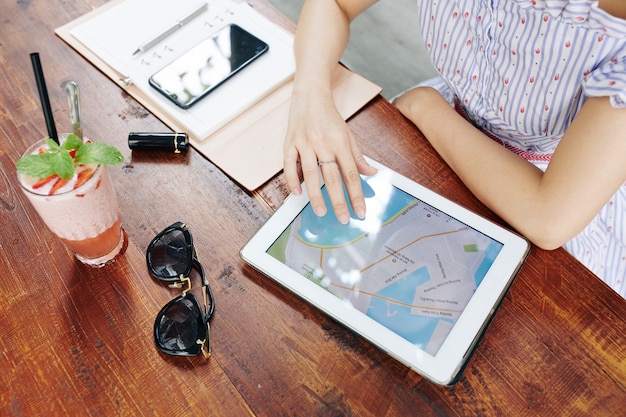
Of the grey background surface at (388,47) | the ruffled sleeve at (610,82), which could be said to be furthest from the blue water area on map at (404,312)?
the grey background surface at (388,47)

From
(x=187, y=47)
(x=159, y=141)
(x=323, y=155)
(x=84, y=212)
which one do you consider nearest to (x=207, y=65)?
(x=187, y=47)

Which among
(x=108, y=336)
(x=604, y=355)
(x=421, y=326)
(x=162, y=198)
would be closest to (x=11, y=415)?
(x=108, y=336)

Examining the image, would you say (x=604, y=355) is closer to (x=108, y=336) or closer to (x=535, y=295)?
(x=535, y=295)

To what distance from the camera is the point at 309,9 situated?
104cm

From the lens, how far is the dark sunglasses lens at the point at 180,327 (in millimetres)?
708

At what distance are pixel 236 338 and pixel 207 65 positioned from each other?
1.64 ft

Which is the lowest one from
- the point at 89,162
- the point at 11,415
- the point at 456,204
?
the point at 11,415

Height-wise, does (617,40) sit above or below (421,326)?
above

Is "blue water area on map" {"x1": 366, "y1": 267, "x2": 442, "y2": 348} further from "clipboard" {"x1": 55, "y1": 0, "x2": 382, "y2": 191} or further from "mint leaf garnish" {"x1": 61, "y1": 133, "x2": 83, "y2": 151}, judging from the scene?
"mint leaf garnish" {"x1": 61, "y1": 133, "x2": 83, "y2": 151}

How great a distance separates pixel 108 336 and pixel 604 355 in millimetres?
665

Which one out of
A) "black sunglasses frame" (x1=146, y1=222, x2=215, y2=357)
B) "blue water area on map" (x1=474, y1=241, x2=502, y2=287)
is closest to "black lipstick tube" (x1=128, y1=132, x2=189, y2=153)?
"black sunglasses frame" (x1=146, y1=222, x2=215, y2=357)

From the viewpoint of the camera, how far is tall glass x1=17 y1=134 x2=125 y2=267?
25.7 inches

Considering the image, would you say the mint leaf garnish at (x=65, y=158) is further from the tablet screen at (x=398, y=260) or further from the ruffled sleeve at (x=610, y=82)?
the ruffled sleeve at (x=610, y=82)

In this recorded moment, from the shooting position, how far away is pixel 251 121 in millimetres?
920
